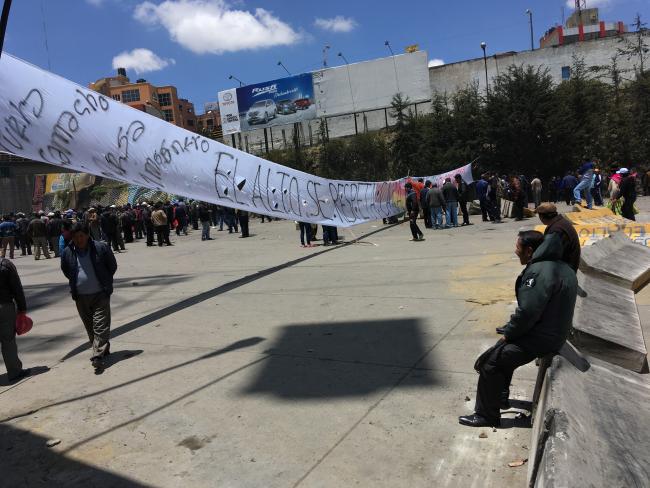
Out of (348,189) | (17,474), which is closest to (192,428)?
(17,474)

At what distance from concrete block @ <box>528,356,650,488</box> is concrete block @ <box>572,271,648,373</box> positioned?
0.64 meters

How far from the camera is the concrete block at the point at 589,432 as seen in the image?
7.86ft

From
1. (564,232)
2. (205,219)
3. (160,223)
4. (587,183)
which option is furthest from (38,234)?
(587,183)

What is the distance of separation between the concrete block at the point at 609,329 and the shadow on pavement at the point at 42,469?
4.00 metres

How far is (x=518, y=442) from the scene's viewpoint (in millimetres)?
3443

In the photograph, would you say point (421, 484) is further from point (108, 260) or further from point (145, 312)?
point (145, 312)

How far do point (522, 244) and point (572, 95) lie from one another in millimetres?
31875

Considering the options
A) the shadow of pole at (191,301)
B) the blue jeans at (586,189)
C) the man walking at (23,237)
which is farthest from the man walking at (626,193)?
the man walking at (23,237)

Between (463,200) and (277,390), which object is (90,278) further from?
(463,200)

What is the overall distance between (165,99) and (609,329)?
122 m

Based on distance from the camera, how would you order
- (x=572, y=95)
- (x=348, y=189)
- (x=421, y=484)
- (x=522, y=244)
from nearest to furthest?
1. (x=421, y=484)
2. (x=522, y=244)
3. (x=348, y=189)
4. (x=572, y=95)

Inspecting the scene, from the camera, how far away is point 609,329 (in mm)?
4836

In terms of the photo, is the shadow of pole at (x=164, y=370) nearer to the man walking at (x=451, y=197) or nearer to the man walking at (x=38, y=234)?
the man walking at (x=451, y=197)

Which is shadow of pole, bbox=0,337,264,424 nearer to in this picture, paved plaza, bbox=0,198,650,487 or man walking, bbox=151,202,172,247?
paved plaza, bbox=0,198,650,487
